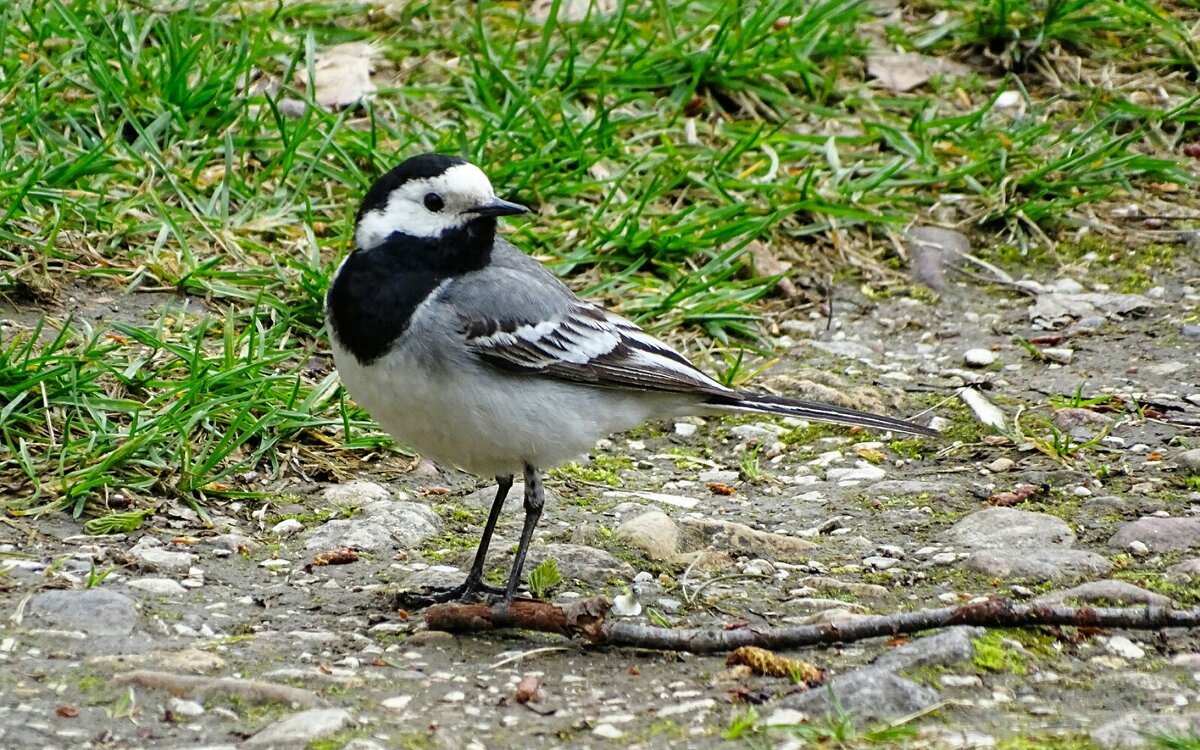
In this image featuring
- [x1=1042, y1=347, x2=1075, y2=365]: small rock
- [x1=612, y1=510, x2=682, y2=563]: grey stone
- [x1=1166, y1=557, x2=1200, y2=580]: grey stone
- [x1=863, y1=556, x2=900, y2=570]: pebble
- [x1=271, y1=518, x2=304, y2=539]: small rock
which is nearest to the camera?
[x1=1166, y1=557, x2=1200, y2=580]: grey stone

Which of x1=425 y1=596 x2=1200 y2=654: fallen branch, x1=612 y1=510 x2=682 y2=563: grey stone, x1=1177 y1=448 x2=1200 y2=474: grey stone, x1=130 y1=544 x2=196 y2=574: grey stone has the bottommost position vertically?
x1=1177 y1=448 x2=1200 y2=474: grey stone

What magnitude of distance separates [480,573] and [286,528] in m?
0.77

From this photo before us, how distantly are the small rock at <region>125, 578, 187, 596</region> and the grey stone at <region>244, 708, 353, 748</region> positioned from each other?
3.65 ft

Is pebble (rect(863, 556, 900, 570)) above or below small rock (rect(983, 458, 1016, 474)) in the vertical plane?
above

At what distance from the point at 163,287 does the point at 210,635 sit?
95.6 inches

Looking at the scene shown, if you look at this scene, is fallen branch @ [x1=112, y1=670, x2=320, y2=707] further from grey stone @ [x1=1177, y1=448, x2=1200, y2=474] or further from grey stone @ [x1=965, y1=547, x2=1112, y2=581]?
grey stone @ [x1=1177, y1=448, x2=1200, y2=474]

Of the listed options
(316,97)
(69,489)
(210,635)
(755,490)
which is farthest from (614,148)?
(210,635)

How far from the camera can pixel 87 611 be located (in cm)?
424

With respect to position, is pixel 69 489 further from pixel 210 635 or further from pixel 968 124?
pixel 968 124

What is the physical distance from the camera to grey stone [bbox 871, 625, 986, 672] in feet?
12.7

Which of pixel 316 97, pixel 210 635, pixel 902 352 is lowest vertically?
pixel 902 352

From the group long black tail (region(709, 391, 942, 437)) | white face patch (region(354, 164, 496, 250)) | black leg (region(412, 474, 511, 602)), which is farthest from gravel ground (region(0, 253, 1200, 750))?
white face patch (region(354, 164, 496, 250))

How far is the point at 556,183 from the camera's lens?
7.36 metres

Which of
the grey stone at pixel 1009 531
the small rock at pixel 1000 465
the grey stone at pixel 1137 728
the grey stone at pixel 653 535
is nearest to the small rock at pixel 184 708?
the grey stone at pixel 653 535
